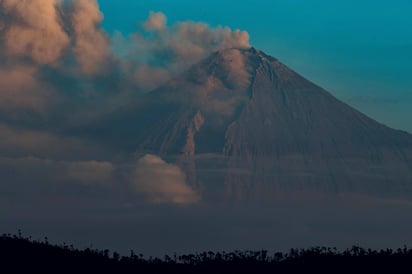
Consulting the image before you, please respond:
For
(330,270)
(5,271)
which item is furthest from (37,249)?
(330,270)

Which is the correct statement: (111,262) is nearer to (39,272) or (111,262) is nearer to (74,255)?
(74,255)

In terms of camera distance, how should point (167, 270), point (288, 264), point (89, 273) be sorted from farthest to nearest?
point (288, 264) → point (167, 270) → point (89, 273)

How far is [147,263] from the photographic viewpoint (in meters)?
188

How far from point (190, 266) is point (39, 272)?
41.8 meters

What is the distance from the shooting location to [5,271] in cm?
15450

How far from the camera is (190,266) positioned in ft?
643

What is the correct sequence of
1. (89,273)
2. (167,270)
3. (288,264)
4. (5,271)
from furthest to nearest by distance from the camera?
(288,264) → (167,270) → (89,273) → (5,271)

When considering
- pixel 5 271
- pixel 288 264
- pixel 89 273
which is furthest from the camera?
pixel 288 264

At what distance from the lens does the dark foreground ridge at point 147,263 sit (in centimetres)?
16388

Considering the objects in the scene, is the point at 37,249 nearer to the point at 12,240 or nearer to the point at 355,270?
the point at 12,240

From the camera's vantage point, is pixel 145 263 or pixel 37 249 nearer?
pixel 37 249

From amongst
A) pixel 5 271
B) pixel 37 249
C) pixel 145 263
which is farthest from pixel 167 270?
pixel 5 271

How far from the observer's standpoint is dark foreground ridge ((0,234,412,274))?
16388cm

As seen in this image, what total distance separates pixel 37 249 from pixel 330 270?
48.9m
